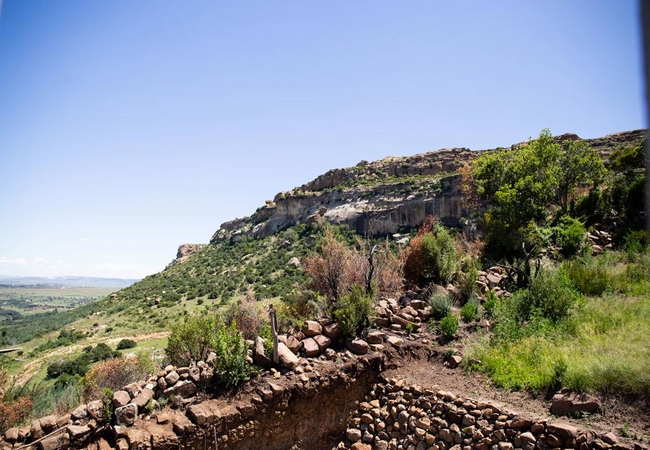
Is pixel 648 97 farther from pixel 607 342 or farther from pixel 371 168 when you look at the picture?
pixel 371 168

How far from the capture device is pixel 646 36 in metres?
1.17

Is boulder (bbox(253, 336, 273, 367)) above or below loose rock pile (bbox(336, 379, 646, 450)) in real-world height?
above

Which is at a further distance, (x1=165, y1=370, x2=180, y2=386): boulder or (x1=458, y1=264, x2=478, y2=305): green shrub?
(x1=458, y1=264, x2=478, y2=305): green shrub

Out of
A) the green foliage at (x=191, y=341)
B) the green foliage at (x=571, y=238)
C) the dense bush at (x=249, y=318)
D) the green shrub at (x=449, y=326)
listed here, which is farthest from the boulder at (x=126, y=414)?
the green foliage at (x=571, y=238)

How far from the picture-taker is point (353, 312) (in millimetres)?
8945

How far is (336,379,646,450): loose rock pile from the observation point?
5.35 meters

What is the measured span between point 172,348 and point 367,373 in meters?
5.20

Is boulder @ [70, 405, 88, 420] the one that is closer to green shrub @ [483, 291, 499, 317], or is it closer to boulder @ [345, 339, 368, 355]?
boulder @ [345, 339, 368, 355]

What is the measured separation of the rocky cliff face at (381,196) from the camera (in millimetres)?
48500

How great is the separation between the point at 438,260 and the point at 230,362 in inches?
300

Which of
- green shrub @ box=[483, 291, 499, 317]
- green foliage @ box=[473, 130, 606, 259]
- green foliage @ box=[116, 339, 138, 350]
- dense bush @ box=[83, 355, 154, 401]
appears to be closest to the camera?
green shrub @ box=[483, 291, 499, 317]

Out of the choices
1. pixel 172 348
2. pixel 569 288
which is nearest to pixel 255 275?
pixel 172 348

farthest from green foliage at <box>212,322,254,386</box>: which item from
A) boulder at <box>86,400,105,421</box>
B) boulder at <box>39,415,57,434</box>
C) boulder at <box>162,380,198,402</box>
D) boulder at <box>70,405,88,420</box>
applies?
boulder at <box>39,415,57,434</box>

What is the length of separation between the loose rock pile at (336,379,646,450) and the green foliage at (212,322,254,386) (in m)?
2.73
